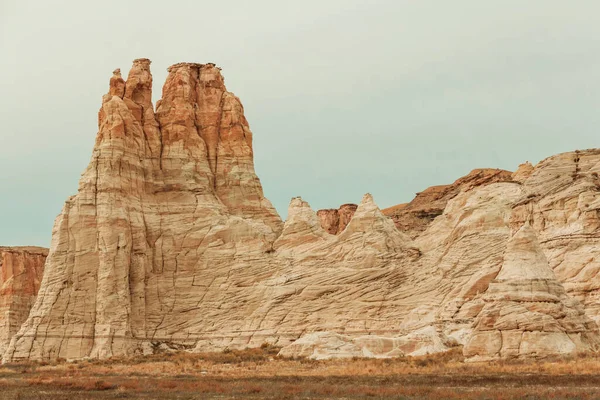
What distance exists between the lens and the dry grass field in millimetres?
30625

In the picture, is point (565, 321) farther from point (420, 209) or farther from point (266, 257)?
point (420, 209)

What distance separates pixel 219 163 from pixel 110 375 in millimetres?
33478

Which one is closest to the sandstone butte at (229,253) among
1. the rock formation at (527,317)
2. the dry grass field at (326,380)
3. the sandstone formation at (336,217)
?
the rock formation at (527,317)

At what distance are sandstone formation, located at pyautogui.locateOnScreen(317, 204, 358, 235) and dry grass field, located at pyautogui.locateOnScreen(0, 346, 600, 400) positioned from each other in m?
59.3

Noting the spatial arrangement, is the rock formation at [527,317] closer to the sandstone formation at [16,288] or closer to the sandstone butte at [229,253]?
A: the sandstone butte at [229,253]

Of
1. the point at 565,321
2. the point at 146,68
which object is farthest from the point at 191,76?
the point at 565,321

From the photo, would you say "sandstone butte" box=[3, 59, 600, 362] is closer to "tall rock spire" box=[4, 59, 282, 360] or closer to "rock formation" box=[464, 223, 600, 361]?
"tall rock spire" box=[4, 59, 282, 360]

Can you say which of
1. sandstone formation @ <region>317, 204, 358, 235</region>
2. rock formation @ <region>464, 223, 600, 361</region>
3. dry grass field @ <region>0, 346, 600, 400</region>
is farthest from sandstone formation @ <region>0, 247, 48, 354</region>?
rock formation @ <region>464, 223, 600, 361</region>

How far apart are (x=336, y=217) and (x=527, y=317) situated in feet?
231

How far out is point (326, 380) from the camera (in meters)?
36.5

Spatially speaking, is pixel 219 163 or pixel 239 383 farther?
pixel 219 163

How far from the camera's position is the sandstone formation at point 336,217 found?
108688 mm

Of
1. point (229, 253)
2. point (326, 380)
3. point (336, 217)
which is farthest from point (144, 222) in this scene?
point (336, 217)

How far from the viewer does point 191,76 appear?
76.2 m
